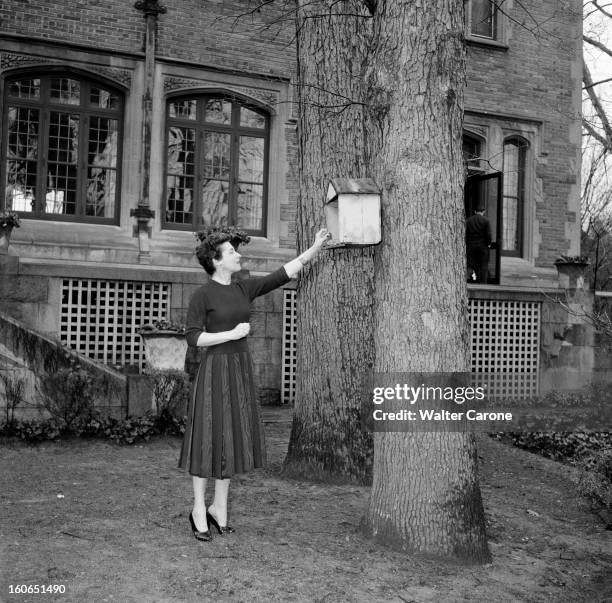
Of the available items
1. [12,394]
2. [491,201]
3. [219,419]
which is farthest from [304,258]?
[491,201]

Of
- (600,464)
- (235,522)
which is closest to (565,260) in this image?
(600,464)

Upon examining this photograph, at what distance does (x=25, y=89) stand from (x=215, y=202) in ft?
12.2

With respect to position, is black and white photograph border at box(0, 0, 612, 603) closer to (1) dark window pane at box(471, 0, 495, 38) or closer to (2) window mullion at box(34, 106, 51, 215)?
(2) window mullion at box(34, 106, 51, 215)

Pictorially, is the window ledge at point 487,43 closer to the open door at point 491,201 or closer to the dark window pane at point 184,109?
the open door at point 491,201

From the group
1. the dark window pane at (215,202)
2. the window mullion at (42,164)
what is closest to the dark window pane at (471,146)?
the dark window pane at (215,202)

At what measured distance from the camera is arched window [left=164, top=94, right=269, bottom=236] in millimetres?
14516

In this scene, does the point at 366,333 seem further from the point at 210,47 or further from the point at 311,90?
the point at 210,47

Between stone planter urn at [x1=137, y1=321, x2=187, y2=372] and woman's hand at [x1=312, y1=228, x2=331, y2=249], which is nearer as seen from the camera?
woman's hand at [x1=312, y1=228, x2=331, y2=249]

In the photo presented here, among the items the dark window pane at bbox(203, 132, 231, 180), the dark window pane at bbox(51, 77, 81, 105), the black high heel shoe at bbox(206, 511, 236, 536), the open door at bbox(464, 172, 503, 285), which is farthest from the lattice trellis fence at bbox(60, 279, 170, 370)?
the open door at bbox(464, 172, 503, 285)

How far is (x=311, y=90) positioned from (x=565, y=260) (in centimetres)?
874

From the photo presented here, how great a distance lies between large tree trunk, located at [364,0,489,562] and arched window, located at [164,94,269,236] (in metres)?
9.70

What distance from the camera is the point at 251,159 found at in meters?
15.1

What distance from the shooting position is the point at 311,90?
7219 millimetres

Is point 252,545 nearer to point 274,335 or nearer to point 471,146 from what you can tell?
point 274,335
